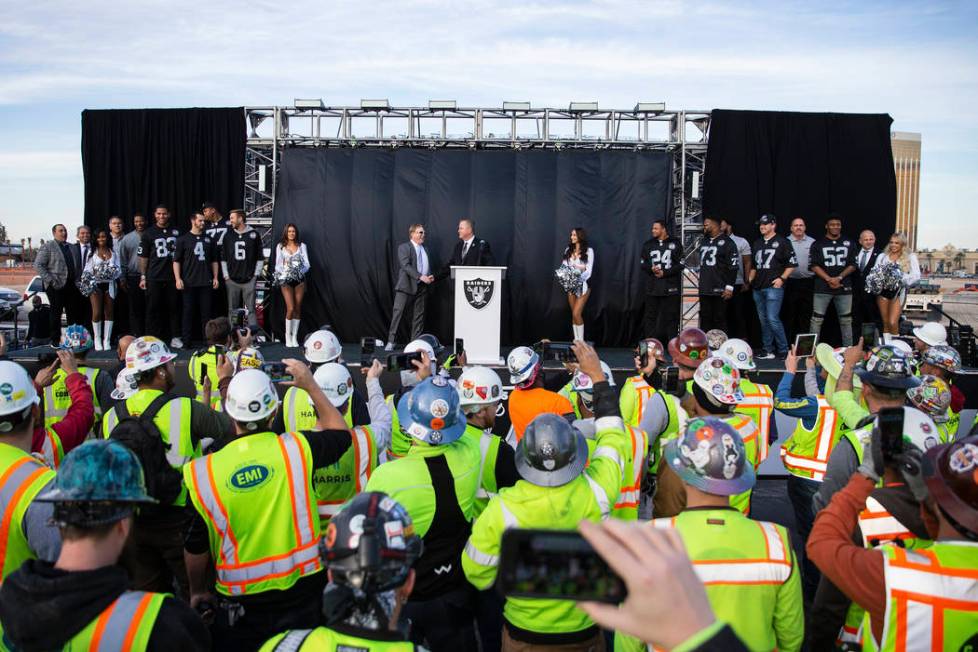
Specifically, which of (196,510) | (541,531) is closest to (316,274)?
(196,510)

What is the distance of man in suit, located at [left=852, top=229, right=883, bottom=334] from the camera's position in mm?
10352

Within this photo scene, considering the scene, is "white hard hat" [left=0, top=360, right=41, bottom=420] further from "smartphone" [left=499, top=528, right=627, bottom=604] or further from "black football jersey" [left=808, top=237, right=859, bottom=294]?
"black football jersey" [left=808, top=237, right=859, bottom=294]

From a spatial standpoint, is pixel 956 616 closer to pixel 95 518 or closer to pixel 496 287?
pixel 95 518

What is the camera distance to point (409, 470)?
2877mm

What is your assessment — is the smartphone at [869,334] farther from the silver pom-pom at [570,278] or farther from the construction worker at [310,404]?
the silver pom-pom at [570,278]

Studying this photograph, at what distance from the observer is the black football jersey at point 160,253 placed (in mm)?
10438

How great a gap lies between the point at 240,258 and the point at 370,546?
30.8ft

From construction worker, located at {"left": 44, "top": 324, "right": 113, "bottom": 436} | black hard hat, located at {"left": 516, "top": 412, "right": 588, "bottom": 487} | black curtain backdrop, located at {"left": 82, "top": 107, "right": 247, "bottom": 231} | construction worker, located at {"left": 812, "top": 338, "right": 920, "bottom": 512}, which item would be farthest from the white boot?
construction worker, located at {"left": 812, "top": 338, "right": 920, "bottom": 512}

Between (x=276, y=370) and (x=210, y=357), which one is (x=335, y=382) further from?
(x=210, y=357)

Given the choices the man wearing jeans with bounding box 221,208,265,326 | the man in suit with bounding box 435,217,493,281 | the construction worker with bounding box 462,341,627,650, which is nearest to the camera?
the construction worker with bounding box 462,341,627,650

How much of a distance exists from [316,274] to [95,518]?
32.6 ft

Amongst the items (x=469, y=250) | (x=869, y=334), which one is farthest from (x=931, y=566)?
(x=469, y=250)

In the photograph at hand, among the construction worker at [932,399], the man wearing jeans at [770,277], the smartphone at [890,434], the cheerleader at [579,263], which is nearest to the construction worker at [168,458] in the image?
the smartphone at [890,434]

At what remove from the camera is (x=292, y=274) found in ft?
34.7
